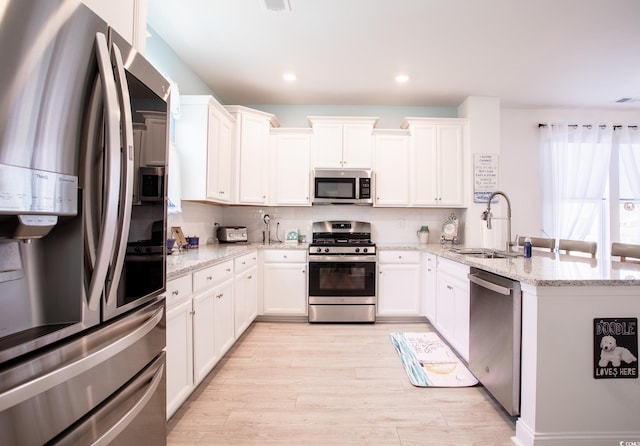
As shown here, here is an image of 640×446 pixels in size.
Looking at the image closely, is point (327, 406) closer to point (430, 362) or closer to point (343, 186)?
point (430, 362)

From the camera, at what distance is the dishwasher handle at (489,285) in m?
1.73

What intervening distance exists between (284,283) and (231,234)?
87 centimetres

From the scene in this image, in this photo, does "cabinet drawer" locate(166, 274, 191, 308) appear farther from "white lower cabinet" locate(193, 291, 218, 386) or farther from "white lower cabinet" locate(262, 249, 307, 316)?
"white lower cabinet" locate(262, 249, 307, 316)

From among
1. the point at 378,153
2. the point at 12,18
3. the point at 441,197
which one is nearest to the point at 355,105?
the point at 378,153

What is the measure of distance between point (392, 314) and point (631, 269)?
2168 mm

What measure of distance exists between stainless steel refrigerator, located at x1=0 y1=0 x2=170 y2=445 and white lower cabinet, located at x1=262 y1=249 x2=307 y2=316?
2516mm

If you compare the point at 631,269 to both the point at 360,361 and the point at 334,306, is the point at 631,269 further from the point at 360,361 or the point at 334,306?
the point at 334,306

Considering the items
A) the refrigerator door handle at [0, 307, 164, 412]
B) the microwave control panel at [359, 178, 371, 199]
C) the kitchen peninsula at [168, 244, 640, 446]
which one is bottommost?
the kitchen peninsula at [168, 244, 640, 446]

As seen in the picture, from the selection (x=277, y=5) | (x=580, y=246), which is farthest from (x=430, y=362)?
(x=277, y=5)

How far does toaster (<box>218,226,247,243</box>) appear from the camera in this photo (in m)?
3.64

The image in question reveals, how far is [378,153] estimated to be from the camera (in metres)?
3.87

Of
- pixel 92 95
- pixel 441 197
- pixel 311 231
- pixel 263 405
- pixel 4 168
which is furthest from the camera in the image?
pixel 311 231

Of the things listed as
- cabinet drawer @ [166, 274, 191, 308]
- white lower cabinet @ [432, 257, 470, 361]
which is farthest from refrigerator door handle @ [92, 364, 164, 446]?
white lower cabinet @ [432, 257, 470, 361]

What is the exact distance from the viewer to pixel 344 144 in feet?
12.5
